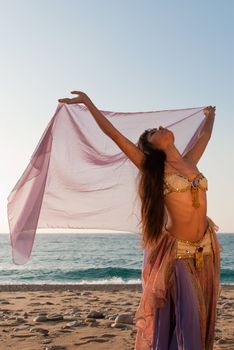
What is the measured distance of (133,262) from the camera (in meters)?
42.8

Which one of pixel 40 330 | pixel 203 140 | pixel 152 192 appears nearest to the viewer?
pixel 152 192

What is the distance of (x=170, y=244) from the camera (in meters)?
4.90

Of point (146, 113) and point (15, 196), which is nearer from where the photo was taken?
point (15, 196)

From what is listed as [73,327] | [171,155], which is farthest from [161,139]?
[73,327]

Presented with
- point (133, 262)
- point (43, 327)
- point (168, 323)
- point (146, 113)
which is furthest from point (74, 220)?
point (133, 262)

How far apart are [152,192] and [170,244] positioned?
45cm

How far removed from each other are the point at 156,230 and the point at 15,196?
1.51 metres

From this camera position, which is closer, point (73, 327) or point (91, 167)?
point (91, 167)

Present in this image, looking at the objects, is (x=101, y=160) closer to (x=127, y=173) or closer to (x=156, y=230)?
(x=127, y=173)

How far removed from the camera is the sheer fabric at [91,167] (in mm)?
6020

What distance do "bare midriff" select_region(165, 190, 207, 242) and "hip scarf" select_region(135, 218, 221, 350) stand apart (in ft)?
0.18

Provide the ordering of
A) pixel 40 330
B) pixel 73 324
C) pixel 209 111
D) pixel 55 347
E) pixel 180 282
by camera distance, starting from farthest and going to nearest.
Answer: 1. pixel 73 324
2. pixel 40 330
3. pixel 55 347
4. pixel 209 111
5. pixel 180 282

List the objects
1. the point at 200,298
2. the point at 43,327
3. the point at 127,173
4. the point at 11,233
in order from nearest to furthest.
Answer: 1. the point at 200,298
2. the point at 11,233
3. the point at 127,173
4. the point at 43,327

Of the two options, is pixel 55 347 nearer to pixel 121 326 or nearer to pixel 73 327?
pixel 73 327
